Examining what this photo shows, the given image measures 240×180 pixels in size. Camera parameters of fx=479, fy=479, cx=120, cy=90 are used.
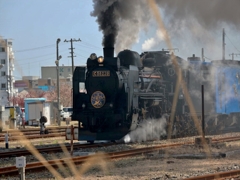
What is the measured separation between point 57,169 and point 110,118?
236 inches

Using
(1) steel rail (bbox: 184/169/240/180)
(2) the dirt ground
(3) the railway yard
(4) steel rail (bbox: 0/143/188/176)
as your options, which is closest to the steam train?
(3) the railway yard

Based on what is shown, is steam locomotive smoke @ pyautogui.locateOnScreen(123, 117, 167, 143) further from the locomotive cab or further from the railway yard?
the railway yard

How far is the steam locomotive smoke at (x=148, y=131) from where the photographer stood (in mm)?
19797

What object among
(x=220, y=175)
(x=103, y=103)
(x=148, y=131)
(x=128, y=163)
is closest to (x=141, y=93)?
(x=148, y=131)

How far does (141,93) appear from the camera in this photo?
1984cm

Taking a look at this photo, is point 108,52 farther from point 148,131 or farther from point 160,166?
point 160,166

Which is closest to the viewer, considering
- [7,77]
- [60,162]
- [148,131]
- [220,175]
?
[220,175]

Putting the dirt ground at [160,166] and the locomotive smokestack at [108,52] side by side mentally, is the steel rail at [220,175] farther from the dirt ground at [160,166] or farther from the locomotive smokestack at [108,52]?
the locomotive smokestack at [108,52]

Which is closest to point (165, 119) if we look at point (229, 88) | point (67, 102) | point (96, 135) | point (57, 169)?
point (96, 135)

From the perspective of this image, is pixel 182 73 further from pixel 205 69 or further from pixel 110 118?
pixel 110 118

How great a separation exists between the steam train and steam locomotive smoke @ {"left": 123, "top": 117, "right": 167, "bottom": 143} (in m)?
0.22

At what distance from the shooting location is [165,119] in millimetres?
21422

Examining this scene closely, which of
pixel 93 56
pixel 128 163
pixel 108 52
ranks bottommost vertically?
pixel 128 163

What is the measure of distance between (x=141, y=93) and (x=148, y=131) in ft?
5.71
